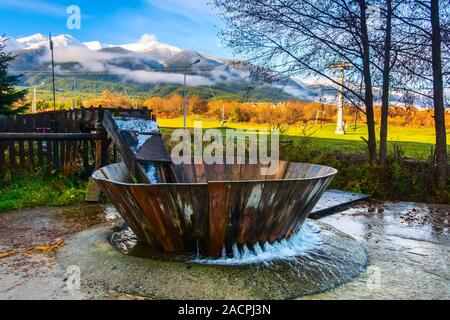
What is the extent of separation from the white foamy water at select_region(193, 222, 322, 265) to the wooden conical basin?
5cm

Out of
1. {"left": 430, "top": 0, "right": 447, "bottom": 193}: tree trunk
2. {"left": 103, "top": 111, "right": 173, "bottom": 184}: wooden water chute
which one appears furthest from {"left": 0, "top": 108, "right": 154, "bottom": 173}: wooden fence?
{"left": 430, "top": 0, "right": 447, "bottom": 193}: tree trunk

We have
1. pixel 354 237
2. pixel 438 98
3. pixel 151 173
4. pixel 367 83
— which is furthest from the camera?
pixel 367 83

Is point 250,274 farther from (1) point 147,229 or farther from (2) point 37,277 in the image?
(2) point 37,277

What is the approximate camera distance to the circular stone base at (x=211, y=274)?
279 centimetres

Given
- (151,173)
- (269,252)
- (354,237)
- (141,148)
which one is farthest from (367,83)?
(269,252)

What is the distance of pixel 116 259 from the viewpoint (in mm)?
3375

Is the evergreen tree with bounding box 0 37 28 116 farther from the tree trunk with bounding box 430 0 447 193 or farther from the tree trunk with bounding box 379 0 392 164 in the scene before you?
the tree trunk with bounding box 430 0 447 193

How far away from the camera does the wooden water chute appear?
4.86 meters

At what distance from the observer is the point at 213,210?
320 cm

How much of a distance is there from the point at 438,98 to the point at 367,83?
4.84ft

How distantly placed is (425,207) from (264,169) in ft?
9.28

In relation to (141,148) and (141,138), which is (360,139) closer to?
(141,138)

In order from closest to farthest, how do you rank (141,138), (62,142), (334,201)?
(141,138), (334,201), (62,142)
